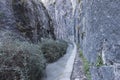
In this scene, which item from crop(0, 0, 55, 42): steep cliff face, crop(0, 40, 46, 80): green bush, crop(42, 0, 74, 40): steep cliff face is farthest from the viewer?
crop(42, 0, 74, 40): steep cliff face

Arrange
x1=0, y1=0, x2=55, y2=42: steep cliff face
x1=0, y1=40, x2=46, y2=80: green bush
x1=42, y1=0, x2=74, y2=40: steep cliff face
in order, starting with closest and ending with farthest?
x1=0, y1=40, x2=46, y2=80: green bush → x1=0, y1=0, x2=55, y2=42: steep cliff face → x1=42, y1=0, x2=74, y2=40: steep cliff face

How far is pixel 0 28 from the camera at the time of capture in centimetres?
700

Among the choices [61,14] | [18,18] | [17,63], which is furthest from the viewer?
[61,14]

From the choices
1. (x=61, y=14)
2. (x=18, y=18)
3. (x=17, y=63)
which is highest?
(x=61, y=14)

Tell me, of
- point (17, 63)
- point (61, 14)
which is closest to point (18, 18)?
point (17, 63)

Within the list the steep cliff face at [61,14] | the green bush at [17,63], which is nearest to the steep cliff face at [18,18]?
the green bush at [17,63]

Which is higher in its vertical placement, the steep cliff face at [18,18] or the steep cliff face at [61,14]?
the steep cliff face at [61,14]

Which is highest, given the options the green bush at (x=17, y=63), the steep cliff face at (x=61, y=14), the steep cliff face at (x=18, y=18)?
the steep cliff face at (x=61, y=14)

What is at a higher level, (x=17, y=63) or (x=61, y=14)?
(x=61, y=14)

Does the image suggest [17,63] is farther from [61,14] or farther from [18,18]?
[61,14]

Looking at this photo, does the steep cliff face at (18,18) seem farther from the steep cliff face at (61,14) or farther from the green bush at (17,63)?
the steep cliff face at (61,14)

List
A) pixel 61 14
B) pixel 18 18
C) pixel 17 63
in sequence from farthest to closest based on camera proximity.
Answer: pixel 61 14
pixel 18 18
pixel 17 63

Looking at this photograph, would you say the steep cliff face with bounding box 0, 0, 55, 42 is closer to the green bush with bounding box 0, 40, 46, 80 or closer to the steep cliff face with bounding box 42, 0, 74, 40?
the green bush with bounding box 0, 40, 46, 80

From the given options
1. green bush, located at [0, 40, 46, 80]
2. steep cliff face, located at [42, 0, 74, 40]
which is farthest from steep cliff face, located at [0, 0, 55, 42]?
steep cliff face, located at [42, 0, 74, 40]
